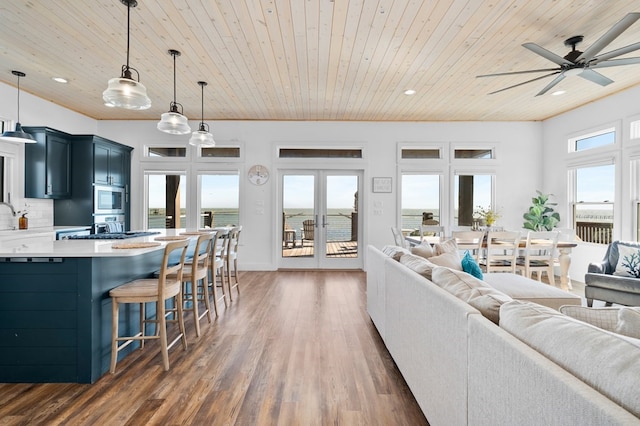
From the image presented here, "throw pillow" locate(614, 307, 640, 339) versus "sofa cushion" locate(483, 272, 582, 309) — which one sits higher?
"throw pillow" locate(614, 307, 640, 339)

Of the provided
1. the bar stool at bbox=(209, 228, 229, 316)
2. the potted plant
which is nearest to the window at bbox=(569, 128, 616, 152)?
the potted plant

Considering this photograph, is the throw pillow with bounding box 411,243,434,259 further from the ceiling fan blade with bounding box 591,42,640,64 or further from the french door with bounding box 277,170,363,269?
the french door with bounding box 277,170,363,269

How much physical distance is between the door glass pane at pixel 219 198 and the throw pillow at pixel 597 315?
19.2 feet

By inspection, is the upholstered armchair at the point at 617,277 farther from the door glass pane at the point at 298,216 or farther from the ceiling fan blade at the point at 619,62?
the door glass pane at the point at 298,216

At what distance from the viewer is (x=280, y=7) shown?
284 cm

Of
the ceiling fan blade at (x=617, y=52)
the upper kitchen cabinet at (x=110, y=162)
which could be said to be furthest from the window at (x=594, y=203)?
the upper kitchen cabinet at (x=110, y=162)

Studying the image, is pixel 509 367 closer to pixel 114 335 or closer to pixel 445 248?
pixel 445 248

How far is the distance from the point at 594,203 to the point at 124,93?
657 centimetres

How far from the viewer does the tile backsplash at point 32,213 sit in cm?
453

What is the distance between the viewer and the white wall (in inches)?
181

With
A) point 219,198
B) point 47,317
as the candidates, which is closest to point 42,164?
point 219,198

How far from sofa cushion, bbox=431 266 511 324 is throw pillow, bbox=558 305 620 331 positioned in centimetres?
24

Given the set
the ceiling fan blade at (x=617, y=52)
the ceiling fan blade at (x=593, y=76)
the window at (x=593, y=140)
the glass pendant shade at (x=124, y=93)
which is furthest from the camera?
the window at (x=593, y=140)

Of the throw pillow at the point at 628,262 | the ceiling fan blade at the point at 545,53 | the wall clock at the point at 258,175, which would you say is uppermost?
the ceiling fan blade at the point at 545,53
